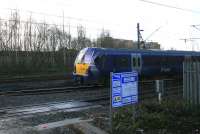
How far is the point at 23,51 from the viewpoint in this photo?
1810 inches

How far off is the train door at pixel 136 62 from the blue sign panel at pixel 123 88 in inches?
679

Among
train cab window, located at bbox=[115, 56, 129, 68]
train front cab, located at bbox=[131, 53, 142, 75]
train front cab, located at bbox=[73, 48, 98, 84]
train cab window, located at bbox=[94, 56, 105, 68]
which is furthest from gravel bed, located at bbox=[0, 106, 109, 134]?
train front cab, located at bbox=[131, 53, 142, 75]

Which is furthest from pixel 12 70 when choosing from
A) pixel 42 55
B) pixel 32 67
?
pixel 42 55

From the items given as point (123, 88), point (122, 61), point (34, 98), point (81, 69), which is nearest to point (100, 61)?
point (81, 69)

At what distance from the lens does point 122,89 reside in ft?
32.6

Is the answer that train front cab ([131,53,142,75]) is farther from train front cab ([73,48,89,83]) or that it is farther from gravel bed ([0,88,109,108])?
gravel bed ([0,88,109,108])

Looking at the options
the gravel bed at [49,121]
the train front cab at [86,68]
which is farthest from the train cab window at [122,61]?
the gravel bed at [49,121]

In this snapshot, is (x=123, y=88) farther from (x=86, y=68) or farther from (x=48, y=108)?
(x=86, y=68)

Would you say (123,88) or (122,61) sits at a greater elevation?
(122,61)

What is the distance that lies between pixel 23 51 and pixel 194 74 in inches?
1388

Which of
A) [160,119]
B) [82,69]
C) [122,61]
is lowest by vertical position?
[160,119]

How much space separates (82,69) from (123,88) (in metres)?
15.8

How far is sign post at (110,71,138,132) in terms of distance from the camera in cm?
964

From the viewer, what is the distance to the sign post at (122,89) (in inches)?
379
